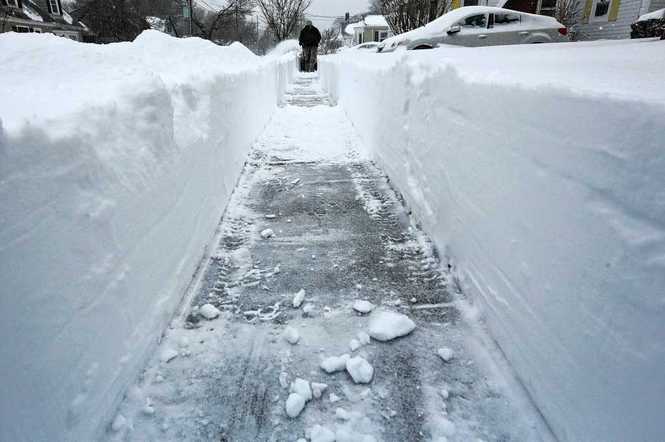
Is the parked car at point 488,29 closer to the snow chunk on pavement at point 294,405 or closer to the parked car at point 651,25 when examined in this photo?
the parked car at point 651,25

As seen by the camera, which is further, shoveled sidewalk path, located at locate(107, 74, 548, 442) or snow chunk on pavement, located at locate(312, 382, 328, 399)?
snow chunk on pavement, located at locate(312, 382, 328, 399)

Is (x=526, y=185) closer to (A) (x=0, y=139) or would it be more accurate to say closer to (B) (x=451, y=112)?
(B) (x=451, y=112)

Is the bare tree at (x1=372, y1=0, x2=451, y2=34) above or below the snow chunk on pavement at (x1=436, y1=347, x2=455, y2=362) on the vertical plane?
above

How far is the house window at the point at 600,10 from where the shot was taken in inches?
520

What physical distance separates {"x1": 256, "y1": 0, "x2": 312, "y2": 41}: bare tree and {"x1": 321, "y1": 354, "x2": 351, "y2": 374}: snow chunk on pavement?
3359 centimetres

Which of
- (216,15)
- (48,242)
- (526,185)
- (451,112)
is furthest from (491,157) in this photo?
(216,15)

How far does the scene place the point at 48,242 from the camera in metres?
1.24

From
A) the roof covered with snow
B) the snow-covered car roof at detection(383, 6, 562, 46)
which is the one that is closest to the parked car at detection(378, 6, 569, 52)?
the snow-covered car roof at detection(383, 6, 562, 46)

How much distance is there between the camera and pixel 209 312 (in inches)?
91.7

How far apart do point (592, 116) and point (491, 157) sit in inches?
31.4

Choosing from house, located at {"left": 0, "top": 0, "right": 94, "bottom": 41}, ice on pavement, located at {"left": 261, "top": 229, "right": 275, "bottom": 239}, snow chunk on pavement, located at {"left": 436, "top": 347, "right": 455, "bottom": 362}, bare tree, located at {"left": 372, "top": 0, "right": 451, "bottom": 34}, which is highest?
house, located at {"left": 0, "top": 0, "right": 94, "bottom": 41}

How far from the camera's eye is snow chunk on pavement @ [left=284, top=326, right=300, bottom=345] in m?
2.13

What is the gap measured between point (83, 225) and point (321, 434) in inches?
46.4

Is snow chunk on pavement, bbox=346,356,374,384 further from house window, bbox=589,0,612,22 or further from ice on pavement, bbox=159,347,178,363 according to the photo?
house window, bbox=589,0,612,22
